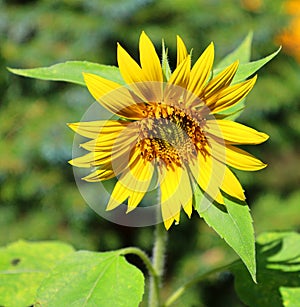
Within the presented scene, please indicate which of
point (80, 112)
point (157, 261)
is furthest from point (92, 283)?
point (80, 112)

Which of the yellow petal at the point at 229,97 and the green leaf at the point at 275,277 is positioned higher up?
the yellow petal at the point at 229,97

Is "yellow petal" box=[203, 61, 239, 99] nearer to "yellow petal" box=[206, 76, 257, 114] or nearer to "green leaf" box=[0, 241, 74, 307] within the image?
"yellow petal" box=[206, 76, 257, 114]

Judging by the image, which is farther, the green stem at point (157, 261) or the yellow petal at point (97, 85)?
the green stem at point (157, 261)

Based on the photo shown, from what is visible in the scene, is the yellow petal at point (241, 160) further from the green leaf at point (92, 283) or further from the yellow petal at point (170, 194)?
the green leaf at point (92, 283)

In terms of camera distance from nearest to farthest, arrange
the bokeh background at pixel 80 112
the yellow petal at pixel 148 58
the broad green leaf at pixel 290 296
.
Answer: the yellow petal at pixel 148 58
the broad green leaf at pixel 290 296
the bokeh background at pixel 80 112

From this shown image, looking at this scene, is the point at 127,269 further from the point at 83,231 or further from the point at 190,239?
the point at 190,239

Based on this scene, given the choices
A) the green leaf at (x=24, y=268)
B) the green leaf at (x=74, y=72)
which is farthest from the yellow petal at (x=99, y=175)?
the green leaf at (x=24, y=268)

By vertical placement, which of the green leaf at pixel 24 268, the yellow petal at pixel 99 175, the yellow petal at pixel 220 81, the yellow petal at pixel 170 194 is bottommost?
the green leaf at pixel 24 268

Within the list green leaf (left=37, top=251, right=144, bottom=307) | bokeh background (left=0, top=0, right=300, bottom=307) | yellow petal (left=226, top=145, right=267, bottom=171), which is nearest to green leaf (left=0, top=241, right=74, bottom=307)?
green leaf (left=37, top=251, right=144, bottom=307)
